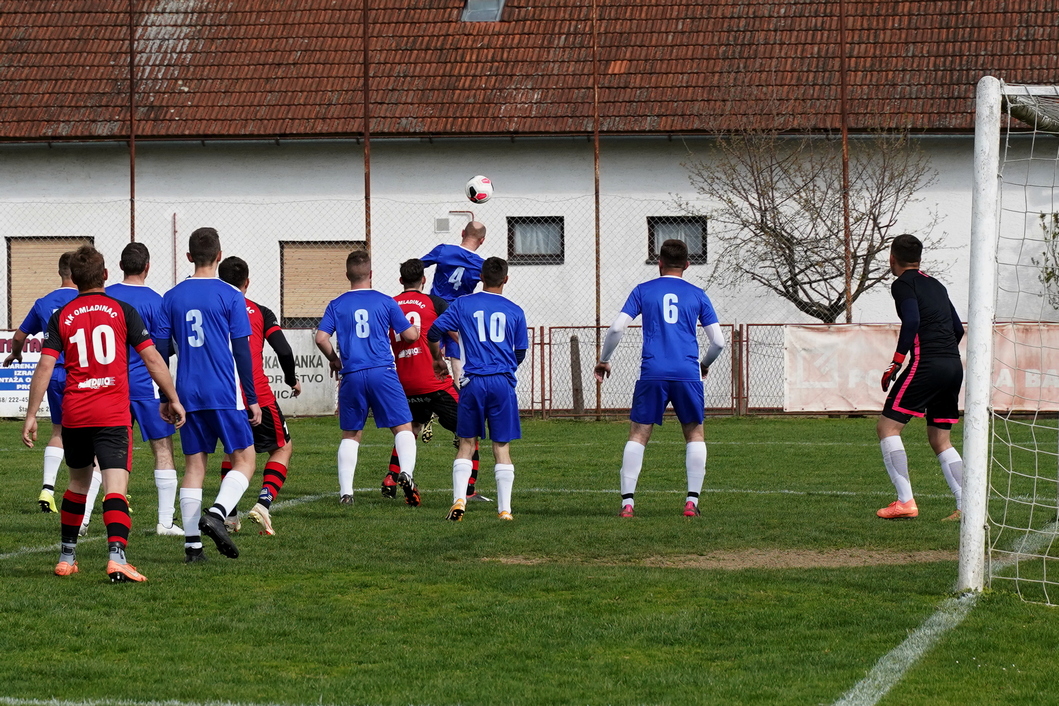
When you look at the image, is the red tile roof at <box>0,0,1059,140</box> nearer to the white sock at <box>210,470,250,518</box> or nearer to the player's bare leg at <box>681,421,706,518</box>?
the player's bare leg at <box>681,421,706,518</box>

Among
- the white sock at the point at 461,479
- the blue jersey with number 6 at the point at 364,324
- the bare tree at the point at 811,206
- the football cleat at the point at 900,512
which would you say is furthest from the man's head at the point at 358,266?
the bare tree at the point at 811,206

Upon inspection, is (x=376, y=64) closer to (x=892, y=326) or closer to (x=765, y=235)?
(x=765, y=235)

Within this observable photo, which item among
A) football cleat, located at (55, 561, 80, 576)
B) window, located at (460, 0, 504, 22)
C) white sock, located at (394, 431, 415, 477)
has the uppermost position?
window, located at (460, 0, 504, 22)

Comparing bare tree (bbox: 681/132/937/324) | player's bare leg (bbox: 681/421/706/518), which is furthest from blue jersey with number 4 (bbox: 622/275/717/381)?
bare tree (bbox: 681/132/937/324)

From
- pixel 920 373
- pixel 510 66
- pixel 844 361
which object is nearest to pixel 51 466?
pixel 920 373

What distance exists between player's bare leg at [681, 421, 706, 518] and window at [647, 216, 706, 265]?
46.7 ft

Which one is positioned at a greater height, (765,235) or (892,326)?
(765,235)

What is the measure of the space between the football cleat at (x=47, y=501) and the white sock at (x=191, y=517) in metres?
2.95

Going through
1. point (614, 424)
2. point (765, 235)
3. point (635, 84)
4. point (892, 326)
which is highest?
point (635, 84)

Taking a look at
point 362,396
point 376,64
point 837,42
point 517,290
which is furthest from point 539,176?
point 362,396

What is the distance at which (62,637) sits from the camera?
5934 mm

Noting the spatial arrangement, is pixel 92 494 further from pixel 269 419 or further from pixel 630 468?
pixel 630 468

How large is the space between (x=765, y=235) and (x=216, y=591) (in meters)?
17.0

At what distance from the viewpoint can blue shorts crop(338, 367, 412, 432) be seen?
10406 mm
